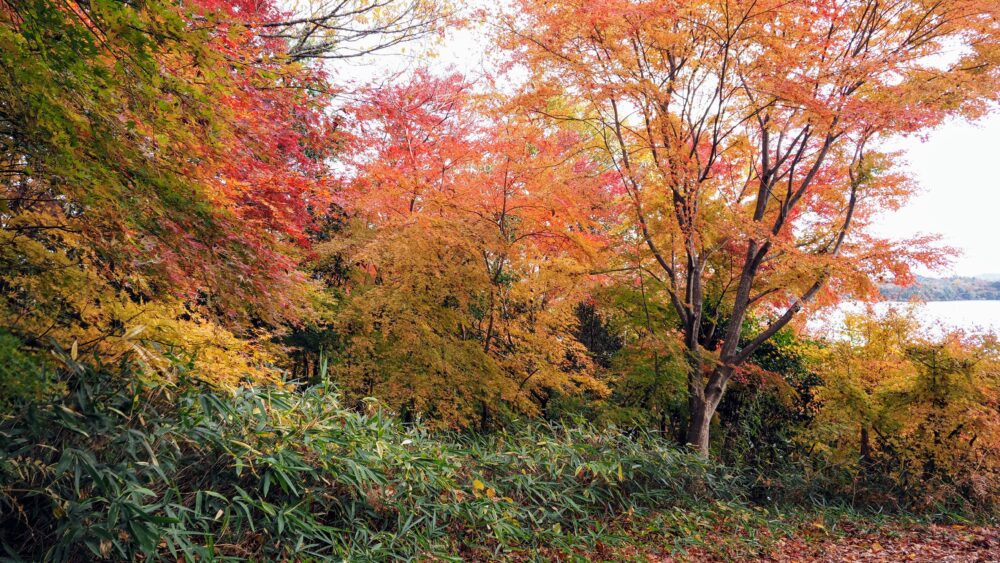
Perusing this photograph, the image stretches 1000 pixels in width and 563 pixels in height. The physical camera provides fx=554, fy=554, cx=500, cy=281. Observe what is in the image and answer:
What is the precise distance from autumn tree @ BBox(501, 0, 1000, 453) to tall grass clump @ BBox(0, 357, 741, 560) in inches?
133

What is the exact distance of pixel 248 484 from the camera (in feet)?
10.2

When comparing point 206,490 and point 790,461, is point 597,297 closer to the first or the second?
point 790,461

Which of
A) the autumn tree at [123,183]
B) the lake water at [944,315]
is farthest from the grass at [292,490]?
the lake water at [944,315]

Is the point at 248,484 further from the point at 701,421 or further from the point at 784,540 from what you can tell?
the point at 701,421

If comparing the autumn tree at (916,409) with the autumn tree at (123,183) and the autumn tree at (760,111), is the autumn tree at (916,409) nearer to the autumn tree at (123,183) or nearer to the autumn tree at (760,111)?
the autumn tree at (760,111)

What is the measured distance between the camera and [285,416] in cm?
349

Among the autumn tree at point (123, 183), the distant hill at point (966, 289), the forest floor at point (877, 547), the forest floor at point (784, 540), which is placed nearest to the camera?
the autumn tree at point (123, 183)

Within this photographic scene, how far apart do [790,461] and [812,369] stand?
1.33m

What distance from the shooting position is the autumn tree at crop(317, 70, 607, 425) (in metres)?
6.22

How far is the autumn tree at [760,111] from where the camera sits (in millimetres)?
5715

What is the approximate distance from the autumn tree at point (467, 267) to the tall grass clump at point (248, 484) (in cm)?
157

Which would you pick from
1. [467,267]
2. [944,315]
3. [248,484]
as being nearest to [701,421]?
[944,315]

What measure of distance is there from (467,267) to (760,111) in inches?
153

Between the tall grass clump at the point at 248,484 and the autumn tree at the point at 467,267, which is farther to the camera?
the autumn tree at the point at 467,267
